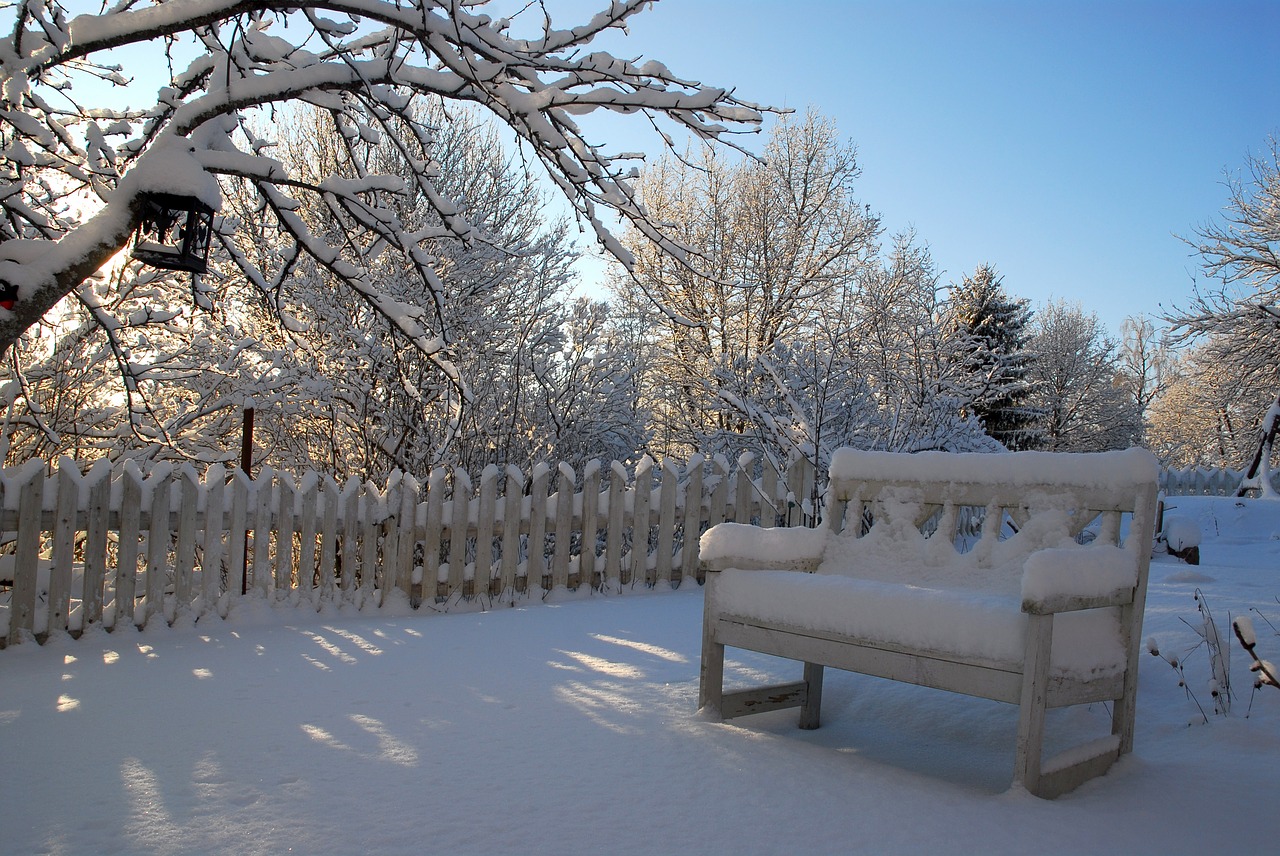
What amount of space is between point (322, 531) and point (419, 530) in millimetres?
669

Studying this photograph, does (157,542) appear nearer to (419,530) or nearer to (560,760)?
(419,530)

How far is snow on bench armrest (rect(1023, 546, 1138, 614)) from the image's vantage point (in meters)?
2.43

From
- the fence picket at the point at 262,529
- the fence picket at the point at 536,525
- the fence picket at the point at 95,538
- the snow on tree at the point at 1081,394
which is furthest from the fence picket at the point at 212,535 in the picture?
the snow on tree at the point at 1081,394

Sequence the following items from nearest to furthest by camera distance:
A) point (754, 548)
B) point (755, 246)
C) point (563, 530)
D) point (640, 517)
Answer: point (754, 548) → point (563, 530) → point (640, 517) → point (755, 246)

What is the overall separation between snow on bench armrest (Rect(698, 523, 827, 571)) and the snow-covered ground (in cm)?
58

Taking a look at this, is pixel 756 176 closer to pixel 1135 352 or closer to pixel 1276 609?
pixel 1276 609

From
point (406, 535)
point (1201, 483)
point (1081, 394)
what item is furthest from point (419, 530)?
point (1081, 394)

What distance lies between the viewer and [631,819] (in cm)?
242

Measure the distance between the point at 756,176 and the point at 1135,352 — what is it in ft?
92.1

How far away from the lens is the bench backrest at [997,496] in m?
2.92

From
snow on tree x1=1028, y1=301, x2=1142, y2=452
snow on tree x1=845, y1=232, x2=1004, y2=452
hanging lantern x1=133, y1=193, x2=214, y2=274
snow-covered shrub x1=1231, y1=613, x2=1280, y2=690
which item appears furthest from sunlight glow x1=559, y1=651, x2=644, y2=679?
snow on tree x1=1028, y1=301, x2=1142, y2=452

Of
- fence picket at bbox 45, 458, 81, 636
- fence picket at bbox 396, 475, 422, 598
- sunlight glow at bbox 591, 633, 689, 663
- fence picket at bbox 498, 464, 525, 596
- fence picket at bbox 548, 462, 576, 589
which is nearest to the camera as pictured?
sunlight glow at bbox 591, 633, 689, 663

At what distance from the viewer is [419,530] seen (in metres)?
6.30

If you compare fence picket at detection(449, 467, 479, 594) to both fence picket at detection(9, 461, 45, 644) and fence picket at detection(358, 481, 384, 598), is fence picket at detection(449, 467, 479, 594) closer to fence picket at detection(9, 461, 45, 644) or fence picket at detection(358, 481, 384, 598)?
fence picket at detection(358, 481, 384, 598)
